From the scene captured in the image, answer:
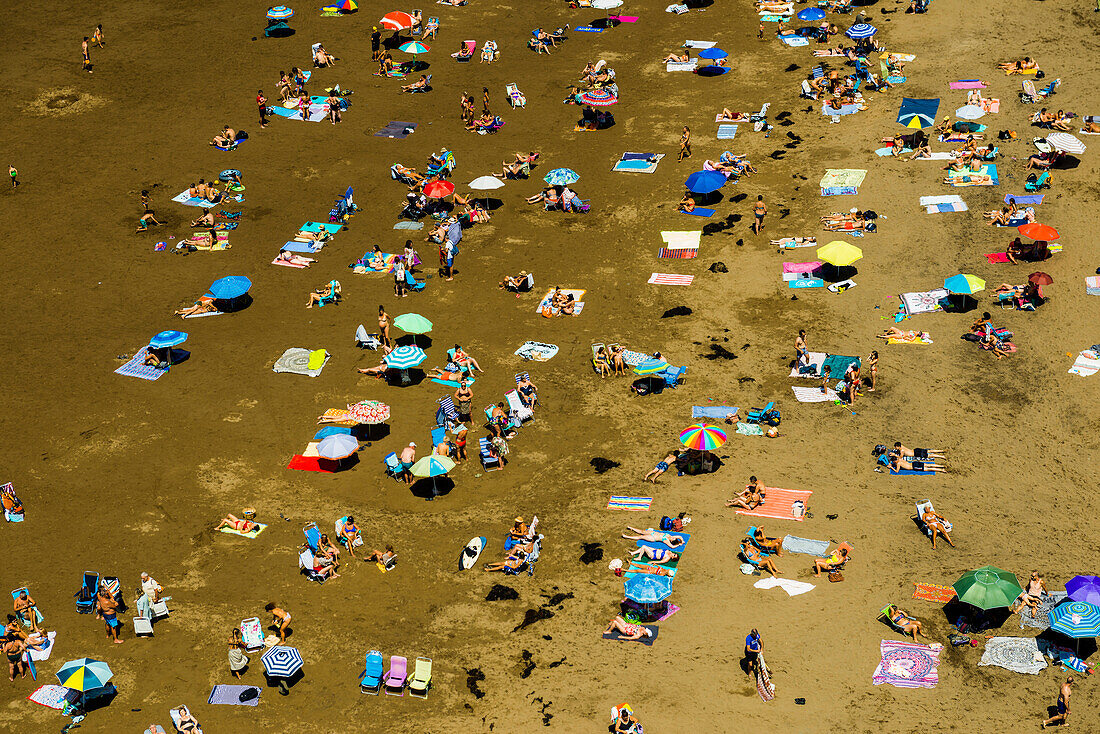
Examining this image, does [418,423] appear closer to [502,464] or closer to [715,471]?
[502,464]

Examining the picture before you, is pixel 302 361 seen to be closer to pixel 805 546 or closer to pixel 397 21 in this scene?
pixel 805 546

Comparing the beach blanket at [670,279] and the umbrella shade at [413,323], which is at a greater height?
the umbrella shade at [413,323]

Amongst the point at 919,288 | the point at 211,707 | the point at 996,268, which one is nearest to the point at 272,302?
the point at 211,707

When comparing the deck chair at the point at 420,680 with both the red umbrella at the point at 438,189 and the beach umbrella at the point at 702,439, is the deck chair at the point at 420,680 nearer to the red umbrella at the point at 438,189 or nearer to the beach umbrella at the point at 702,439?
the beach umbrella at the point at 702,439

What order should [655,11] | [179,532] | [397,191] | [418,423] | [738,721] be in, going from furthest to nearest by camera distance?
[655,11], [397,191], [418,423], [179,532], [738,721]

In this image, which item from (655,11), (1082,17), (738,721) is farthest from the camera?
(655,11)

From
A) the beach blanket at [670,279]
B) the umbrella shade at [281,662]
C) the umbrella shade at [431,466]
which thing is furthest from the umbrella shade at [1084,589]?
the umbrella shade at [281,662]

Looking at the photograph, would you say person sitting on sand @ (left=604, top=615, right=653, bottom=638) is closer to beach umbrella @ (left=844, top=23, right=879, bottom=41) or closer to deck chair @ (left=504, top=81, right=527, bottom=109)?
deck chair @ (left=504, top=81, right=527, bottom=109)
